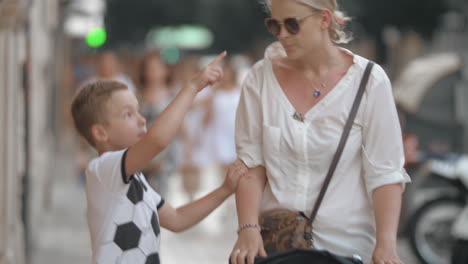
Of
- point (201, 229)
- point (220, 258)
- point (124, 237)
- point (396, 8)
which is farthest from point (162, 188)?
point (396, 8)

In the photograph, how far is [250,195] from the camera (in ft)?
11.5

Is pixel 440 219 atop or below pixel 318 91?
below

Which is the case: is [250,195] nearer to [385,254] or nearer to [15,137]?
[385,254]

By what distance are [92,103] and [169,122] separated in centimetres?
44

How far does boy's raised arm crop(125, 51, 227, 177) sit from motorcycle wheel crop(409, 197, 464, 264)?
215 inches

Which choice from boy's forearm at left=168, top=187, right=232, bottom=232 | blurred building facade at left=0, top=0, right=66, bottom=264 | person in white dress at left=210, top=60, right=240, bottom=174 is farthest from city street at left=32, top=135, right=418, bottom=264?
boy's forearm at left=168, top=187, right=232, bottom=232

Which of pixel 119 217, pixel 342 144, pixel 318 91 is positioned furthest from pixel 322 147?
pixel 119 217

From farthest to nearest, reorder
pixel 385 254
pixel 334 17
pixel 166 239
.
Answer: pixel 166 239, pixel 334 17, pixel 385 254

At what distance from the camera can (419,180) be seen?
30.7ft

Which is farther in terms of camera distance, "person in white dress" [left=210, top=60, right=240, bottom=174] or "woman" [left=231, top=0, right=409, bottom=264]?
"person in white dress" [left=210, top=60, right=240, bottom=174]

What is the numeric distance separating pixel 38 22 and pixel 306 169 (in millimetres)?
7663

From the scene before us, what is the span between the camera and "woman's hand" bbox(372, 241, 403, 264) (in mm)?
3305

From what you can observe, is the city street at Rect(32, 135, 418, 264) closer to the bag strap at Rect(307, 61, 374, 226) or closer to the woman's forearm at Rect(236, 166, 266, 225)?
the woman's forearm at Rect(236, 166, 266, 225)

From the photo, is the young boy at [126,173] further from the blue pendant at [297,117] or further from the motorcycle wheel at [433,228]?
the motorcycle wheel at [433,228]
